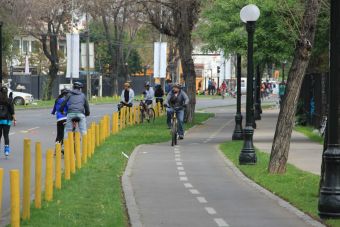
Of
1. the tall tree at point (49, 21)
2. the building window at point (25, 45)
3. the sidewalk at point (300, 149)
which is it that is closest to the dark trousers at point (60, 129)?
the sidewalk at point (300, 149)

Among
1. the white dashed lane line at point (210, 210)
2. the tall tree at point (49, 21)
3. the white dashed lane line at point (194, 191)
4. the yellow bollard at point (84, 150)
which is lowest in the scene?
the white dashed lane line at point (194, 191)

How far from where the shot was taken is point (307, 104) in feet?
119

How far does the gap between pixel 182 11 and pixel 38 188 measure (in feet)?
79.5

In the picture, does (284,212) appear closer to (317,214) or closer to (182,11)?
(317,214)

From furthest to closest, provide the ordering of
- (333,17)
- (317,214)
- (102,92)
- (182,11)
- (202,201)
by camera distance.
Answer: (102,92) < (182,11) < (202,201) < (317,214) < (333,17)

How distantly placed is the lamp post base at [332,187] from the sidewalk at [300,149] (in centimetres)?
692

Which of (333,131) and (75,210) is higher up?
(333,131)

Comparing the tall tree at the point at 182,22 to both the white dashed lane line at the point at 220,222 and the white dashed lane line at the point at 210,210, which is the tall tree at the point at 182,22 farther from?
the white dashed lane line at the point at 220,222

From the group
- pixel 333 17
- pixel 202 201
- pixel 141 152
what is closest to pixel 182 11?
pixel 141 152

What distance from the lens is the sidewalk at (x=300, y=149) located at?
19750 millimetres

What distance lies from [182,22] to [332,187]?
2527 cm

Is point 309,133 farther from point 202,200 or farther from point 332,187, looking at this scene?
point 332,187

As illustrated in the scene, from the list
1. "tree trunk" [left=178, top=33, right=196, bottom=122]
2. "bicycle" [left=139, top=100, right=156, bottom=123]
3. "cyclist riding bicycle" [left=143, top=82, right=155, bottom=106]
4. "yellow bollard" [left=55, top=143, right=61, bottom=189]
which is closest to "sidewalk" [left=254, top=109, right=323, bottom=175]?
"tree trunk" [left=178, top=33, right=196, bottom=122]

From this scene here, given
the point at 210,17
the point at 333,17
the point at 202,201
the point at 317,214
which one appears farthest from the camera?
the point at 210,17
